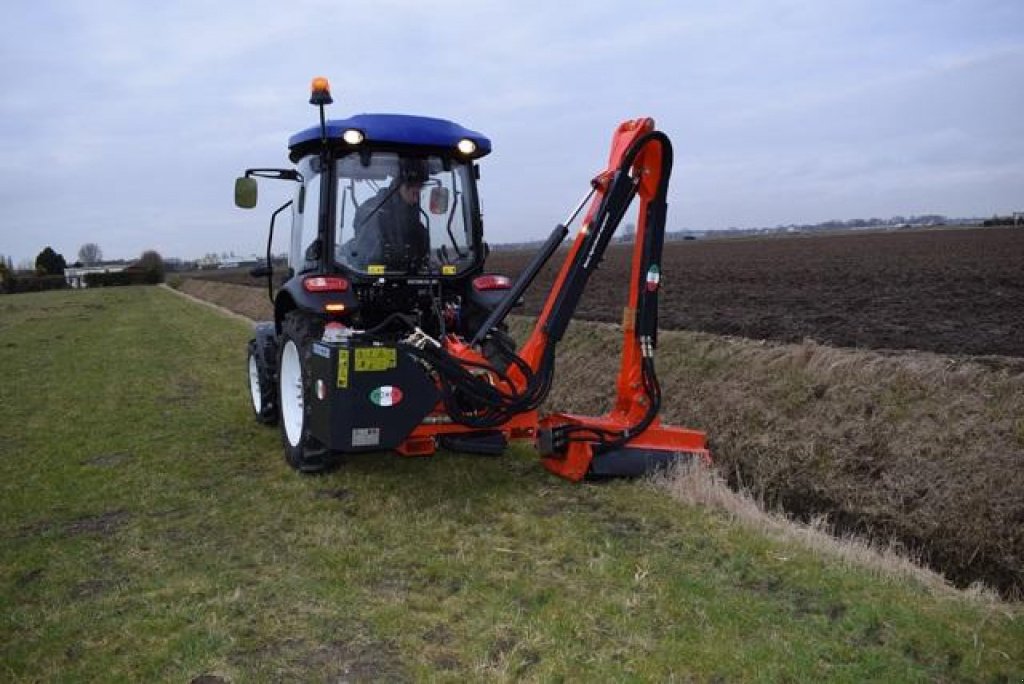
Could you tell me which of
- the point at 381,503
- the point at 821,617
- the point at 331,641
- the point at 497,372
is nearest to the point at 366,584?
the point at 331,641

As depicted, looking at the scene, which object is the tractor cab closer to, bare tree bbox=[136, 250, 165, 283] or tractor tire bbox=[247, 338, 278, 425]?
tractor tire bbox=[247, 338, 278, 425]

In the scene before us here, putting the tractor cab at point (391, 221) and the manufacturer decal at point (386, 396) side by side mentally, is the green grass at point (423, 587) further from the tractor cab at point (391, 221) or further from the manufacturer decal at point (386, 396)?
the tractor cab at point (391, 221)

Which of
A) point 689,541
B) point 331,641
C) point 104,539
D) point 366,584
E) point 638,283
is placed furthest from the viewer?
point 638,283

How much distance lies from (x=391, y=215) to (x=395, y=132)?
573 millimetres

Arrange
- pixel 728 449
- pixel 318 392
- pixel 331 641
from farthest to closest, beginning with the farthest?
pixel 728 449
pixel 318 392
pixel 331 641

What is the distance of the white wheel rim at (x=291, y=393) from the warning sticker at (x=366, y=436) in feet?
3.85

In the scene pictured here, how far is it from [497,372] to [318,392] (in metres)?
1.10

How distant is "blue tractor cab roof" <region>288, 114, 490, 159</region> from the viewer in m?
5.53

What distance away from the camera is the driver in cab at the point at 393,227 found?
5734 mm

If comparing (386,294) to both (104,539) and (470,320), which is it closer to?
(470,320)

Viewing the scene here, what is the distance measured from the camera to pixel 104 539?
460cm

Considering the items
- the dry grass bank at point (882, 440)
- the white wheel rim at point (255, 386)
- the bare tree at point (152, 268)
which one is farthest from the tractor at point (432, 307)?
the bare tree at point (152, 268)

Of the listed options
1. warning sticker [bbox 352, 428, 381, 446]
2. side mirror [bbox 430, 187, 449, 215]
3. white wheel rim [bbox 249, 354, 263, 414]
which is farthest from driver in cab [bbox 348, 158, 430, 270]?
white wheel rim [bbox 249, 354, 263, 414]

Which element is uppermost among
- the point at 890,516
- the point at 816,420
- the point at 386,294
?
the point at 386,294
